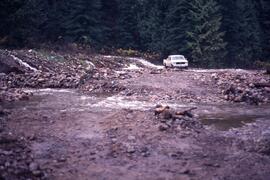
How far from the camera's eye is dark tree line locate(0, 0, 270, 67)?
146 ft

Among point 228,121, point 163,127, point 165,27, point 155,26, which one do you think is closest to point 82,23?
point 155,26

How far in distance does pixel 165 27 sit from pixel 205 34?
227 inches

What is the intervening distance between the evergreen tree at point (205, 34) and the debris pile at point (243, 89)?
16.9 m

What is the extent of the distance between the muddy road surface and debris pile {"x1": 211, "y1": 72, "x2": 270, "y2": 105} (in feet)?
1.94

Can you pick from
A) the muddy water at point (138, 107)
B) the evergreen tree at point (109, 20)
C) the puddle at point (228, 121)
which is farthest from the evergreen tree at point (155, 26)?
the puddle at point (228, 121)

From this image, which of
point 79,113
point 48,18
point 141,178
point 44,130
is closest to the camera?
point 141,178

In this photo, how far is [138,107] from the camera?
19.2 metres

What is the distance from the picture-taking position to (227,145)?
42.9ft

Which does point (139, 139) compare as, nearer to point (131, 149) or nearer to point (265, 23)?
point (131, 149)

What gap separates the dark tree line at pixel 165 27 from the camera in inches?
1754

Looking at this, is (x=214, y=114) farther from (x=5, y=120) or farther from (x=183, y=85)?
(x=5, y=120)

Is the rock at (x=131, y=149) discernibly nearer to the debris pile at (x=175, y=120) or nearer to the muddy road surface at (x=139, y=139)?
Result: the muddy road surface at (x=139, y=139)

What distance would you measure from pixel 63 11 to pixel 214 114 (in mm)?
35285

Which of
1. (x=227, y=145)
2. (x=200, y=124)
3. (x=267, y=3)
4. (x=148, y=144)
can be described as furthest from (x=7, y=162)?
(x=267, y=3)
